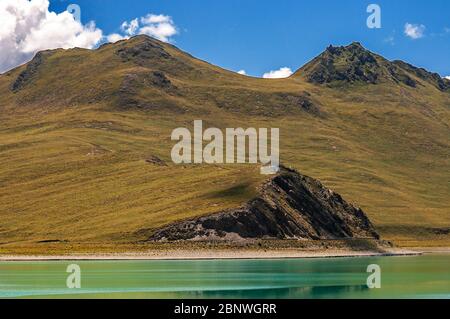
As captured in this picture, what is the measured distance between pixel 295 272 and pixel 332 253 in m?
62.3

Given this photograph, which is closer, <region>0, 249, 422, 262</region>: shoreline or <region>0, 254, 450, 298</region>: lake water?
<region>0, 254, 450, 298</region>: lake water

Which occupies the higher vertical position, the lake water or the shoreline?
the lake water

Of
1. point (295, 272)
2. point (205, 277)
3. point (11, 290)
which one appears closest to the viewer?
point (11, 290)

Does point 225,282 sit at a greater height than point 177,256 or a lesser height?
greater

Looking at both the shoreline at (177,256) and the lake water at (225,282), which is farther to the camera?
the shoreline at (177,256)

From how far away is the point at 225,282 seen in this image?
4028 inches

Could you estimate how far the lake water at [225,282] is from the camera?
84.8 m

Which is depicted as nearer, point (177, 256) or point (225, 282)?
point (225, 282)

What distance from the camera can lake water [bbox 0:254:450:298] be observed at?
84.8m

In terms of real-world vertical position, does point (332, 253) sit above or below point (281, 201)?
below

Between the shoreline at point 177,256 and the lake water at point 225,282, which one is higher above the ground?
the lake water at point 225,282

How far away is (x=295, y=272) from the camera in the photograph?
125 meters

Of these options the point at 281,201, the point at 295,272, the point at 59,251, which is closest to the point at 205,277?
the point at 295,272
